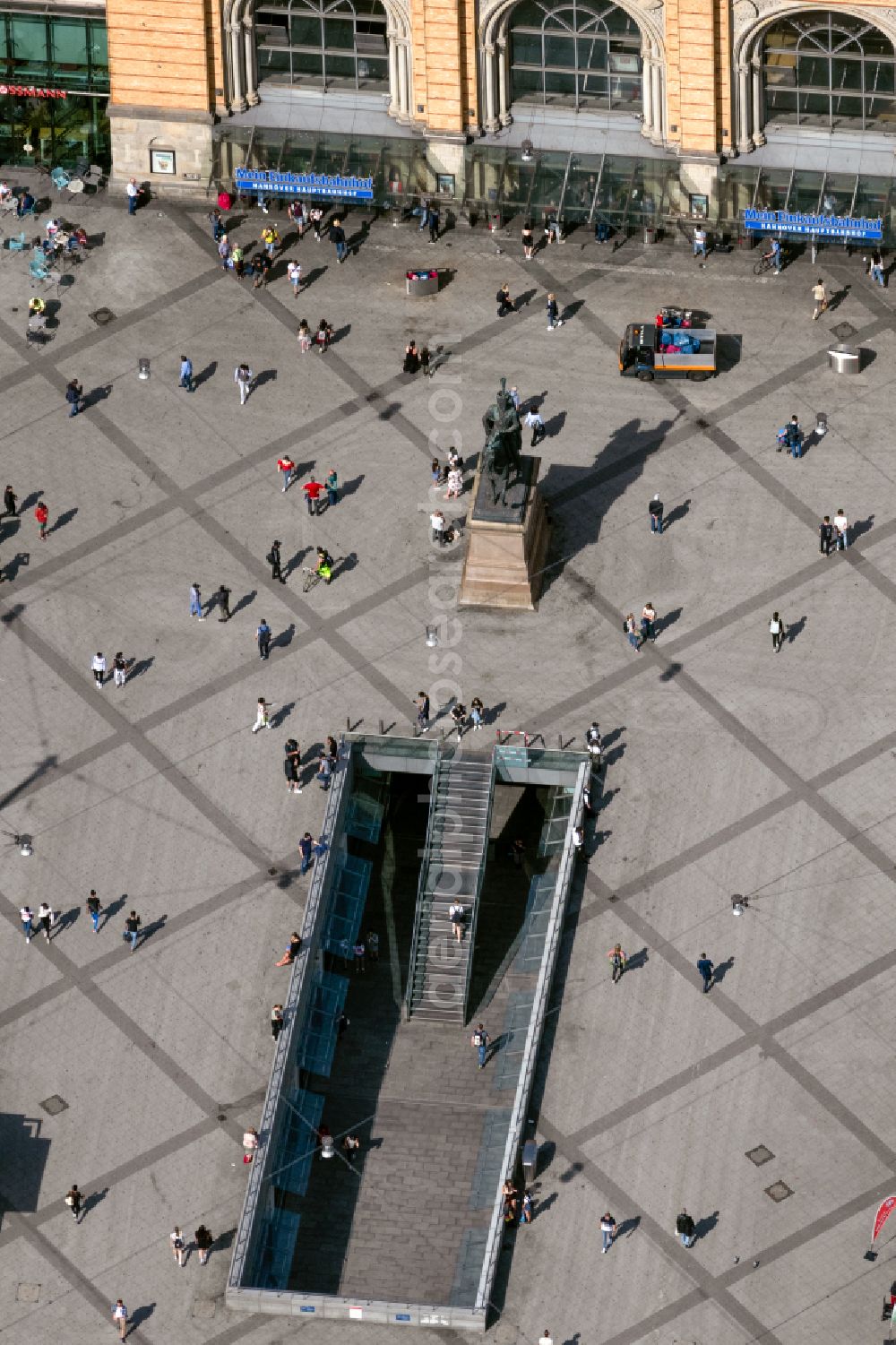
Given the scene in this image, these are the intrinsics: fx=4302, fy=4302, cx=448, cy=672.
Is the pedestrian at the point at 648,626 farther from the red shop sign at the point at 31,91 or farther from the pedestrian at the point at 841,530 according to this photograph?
the red shop sign at the point at 31,91

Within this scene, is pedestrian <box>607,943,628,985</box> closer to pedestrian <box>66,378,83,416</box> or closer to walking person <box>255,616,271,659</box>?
walking person <box>255,616,271,659</box>

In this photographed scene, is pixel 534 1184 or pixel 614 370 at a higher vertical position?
pixel 614 370

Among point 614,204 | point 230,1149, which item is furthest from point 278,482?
point 230,1149

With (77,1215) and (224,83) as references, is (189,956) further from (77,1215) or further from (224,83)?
(224,83)

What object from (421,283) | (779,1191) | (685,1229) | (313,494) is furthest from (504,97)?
(685,1229)

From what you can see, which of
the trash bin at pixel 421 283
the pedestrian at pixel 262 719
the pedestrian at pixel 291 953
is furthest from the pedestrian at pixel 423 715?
the trash bin at pixel 421 283

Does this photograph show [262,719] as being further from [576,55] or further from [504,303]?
[576,55]
